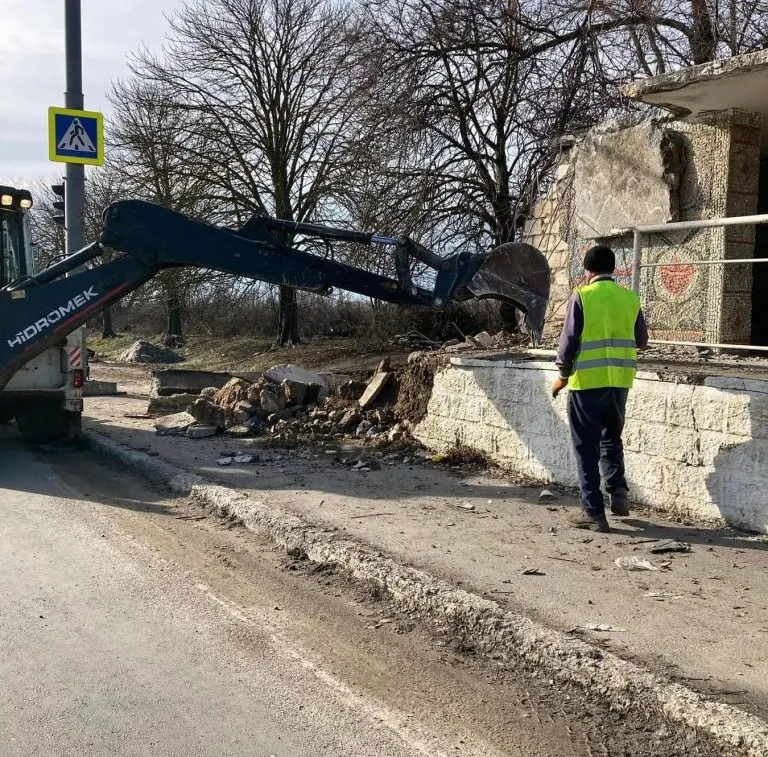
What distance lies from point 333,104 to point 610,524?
17.5 metres

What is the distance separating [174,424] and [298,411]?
62.6 inches

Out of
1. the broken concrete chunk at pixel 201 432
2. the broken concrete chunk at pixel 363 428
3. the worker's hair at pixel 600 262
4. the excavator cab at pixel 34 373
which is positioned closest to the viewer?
the worker's hair at pixel 600 262

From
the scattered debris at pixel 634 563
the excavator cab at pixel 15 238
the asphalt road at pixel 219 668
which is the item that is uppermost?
the excavator cab at pixel 15 238

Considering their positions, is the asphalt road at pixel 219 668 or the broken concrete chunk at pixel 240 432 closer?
the asphalt road at pixel 219 668

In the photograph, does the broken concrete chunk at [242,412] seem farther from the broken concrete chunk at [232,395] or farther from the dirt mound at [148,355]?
the dirt mound at [148,355]

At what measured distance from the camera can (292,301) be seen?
938 inches

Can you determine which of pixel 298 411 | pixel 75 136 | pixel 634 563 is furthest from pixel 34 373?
pixel 634 563

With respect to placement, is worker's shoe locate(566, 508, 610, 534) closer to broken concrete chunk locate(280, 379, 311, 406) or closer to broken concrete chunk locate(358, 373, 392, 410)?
broken concrete chunk locate(358, 373, 392, 410)

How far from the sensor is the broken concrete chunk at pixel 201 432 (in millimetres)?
10016

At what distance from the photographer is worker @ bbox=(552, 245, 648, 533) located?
5598 mm

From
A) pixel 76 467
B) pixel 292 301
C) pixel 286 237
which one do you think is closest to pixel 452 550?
pixel 286 237

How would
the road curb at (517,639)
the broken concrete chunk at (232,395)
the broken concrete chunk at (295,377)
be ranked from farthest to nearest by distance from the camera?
the broken concrete chunk at (295,377)
the broken concrete chunk at (232,395)
the road curb at (517,639)

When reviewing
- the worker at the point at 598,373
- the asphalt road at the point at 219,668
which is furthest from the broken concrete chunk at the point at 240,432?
the worker at the point at 598,373

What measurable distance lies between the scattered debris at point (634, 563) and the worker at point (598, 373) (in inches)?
24.3
